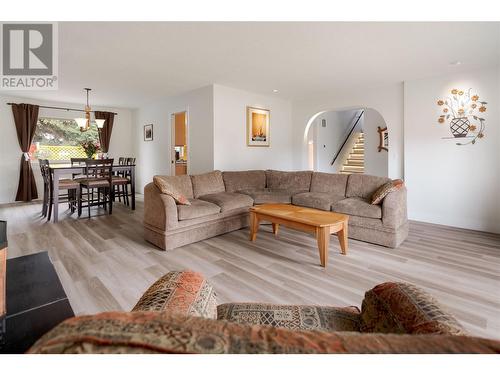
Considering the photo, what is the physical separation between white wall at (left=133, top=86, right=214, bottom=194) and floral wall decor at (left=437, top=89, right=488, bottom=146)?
3949 millimetres

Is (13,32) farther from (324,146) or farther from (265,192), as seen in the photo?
(324,146)

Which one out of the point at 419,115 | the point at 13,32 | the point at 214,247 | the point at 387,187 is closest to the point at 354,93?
the point at 419,115

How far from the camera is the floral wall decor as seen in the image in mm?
3996

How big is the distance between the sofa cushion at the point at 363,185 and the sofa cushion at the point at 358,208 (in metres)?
0.28

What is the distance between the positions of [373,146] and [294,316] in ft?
23.4

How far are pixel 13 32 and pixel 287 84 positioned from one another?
3826 mm

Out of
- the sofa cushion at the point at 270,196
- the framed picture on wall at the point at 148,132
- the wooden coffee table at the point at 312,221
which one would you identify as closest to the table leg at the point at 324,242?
the wooden coffee table at the point at 312,221

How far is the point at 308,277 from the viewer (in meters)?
2.47

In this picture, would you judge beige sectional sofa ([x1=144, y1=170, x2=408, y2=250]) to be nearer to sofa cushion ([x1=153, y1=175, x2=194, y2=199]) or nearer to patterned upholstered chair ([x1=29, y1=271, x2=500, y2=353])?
sofa cushion ([x1=153, y1=175, x2=194, y2=199])

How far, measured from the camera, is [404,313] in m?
0.84

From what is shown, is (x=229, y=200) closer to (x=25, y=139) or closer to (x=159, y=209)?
(x=159, y=209)

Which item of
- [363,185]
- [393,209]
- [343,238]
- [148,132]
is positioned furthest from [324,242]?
[148,132]

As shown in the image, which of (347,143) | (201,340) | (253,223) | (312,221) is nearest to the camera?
(201,340)

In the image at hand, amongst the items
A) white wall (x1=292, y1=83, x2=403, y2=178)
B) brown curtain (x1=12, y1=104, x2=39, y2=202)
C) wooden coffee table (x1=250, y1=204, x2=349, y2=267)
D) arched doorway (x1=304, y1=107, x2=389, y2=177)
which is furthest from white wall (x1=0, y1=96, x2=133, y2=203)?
arched doorway (x1=304, y1=107, x2=389, y2=177)
